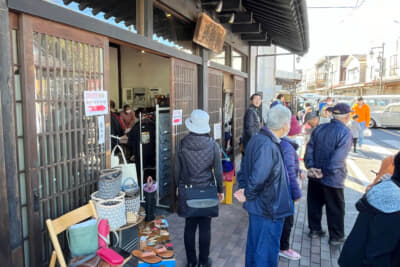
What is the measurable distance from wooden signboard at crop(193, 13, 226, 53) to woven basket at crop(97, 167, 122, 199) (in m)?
3.05

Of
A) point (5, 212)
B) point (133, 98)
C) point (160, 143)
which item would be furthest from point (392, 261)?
point (133, 98)

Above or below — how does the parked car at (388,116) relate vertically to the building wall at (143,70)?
below

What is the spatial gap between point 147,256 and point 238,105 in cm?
633

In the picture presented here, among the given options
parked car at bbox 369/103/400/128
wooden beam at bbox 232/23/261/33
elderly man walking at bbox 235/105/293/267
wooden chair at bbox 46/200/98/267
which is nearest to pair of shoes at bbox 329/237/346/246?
elderly man walking at bbox 235/105/293/267

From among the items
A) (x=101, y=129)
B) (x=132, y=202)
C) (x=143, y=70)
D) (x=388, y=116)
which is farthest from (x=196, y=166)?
(x=388, y=116)

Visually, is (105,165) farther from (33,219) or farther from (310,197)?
(310,197)

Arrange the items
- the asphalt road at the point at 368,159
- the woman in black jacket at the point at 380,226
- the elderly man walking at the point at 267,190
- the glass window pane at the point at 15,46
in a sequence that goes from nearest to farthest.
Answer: the woman in black jacket at the point at 380,226
the glass window pane at the point at 15,46
the elderly man walking at the point at 267,190
the asphalt road at the point at 368,159

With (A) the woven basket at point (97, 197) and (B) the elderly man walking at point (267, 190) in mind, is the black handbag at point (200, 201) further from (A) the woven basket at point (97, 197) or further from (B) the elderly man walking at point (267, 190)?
(A) the woven basket at point (97, 197)

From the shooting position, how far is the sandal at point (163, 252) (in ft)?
10.2

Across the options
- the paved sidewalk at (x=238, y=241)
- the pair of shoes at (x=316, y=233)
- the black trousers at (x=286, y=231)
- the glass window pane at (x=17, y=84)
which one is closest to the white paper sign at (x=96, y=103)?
the glass window pane at (x=17, y=84)

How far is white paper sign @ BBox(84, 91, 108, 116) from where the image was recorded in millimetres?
2967

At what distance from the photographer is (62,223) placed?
2.56 metres

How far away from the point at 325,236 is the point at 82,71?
3.85 meters

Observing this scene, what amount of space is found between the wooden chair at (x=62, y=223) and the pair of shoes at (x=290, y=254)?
231cm
